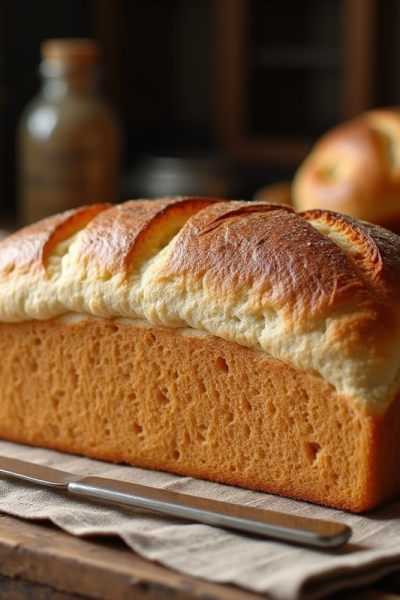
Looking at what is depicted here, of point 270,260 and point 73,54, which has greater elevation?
point 73,54

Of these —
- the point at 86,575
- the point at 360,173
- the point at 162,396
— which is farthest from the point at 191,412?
A: the point at 360,173

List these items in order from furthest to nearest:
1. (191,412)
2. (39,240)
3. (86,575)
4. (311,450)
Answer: (39,240)
(191,412)
(311,450)
(86,575)

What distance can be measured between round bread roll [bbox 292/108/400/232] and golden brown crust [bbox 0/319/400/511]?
1205mm

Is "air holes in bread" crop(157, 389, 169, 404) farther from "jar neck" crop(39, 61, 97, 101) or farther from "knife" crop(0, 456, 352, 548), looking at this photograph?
"jar neck" crop(39, 61, 97, 101)

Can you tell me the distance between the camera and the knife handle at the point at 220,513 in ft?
3.36

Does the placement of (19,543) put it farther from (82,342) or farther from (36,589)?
(82,342)

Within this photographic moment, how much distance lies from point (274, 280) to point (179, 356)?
0.66 ft

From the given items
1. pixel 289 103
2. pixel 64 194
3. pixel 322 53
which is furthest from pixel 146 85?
pixel 64 194

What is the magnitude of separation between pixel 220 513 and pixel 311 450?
188mm

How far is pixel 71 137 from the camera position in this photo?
2.76 meters

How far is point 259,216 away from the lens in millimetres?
1335

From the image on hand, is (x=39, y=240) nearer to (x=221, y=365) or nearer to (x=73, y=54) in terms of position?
(x=221, y=365)

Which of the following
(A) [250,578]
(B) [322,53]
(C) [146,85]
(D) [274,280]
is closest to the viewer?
(A) [250,578]

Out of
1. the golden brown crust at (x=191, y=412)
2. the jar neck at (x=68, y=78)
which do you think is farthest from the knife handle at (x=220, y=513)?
the jar neck at (x=68, y=78)
